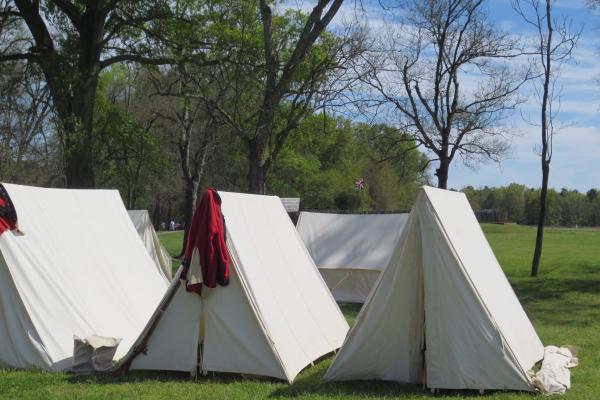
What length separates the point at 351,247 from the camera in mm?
16656

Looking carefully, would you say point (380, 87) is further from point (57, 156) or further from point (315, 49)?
point (57, 156)

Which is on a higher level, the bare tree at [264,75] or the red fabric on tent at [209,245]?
the bare tree at [264,75]

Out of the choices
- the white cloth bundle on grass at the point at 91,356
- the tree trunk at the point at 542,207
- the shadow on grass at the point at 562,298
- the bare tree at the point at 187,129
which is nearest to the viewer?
the white cloth bundle on grass at the point at 91,356

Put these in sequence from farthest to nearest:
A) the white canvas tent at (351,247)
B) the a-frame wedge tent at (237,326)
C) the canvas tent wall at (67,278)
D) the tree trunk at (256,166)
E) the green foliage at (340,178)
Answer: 1. the green foliage at (340,178)
2. the tree trunk at (256,166)
3. the white canvas tent at (351,247)
4. the canvas tent wall at (67,278)
5. the a-frame wedge tent at (237,326)

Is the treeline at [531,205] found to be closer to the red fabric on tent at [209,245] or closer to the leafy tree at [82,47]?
the leafy tree at [82,47]

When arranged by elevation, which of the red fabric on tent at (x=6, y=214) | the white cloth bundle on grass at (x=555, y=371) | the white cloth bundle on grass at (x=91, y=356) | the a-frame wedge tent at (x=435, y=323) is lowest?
the white cloth bundle on grass at (x=91, y=356)

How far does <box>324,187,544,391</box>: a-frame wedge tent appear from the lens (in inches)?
269

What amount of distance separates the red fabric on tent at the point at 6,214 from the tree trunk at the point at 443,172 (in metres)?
15.7

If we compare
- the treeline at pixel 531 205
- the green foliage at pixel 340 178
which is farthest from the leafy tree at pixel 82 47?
the treeline at pixel 531 205

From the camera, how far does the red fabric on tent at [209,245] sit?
772cm

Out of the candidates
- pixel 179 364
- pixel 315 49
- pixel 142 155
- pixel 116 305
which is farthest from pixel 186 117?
pixel 179 364

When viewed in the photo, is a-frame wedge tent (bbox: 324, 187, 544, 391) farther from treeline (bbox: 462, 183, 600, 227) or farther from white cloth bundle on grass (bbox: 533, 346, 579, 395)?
treeline (bbox: 462, 183, 600, 227)

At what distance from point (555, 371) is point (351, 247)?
9.39m

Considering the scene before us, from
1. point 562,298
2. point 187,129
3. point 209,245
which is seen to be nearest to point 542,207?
point 562,298
